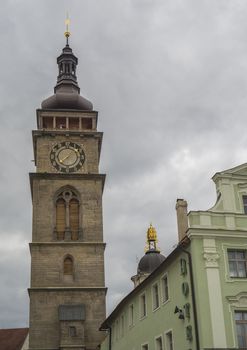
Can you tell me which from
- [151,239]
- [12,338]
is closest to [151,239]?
[151,239]

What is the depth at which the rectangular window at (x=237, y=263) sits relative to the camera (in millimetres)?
29298

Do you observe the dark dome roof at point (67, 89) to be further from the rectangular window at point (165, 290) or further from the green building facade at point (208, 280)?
the rectangular window at point (165, 290)

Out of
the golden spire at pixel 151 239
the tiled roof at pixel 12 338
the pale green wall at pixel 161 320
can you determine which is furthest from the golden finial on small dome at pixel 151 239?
the pale green wall at pixel 161 320

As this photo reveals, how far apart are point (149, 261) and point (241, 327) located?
160 feet

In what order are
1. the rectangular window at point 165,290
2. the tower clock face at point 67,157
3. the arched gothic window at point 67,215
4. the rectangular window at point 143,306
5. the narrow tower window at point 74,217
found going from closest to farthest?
1. the rectangular window at point 165,290
2. the rectangular window at point 143,306
3. the arched gothic window at point 67,215
4. the narrow tower window at point 74,217
5. the tower clock face at point 67,157

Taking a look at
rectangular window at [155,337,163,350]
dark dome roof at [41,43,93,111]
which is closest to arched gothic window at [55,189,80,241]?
dark dome roof at [41,43,93,111]

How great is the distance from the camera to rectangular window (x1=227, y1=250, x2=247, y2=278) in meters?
29.3

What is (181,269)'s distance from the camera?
30.1 meters

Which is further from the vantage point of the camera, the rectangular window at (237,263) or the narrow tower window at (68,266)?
the narrow tower window at (68,266)

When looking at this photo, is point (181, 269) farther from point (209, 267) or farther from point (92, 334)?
point (92, 334)

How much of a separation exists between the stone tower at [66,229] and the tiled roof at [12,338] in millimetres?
18537

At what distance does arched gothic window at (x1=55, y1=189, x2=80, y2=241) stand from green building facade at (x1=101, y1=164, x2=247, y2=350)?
→ 75.4 feet

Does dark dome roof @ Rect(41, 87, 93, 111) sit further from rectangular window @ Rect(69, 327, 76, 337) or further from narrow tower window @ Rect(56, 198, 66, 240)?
rectangular window @ Rect(69, 327, 76, 337)

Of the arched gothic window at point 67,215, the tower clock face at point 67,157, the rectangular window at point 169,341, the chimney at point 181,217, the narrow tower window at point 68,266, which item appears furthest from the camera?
the tower clock face at point 67,157
